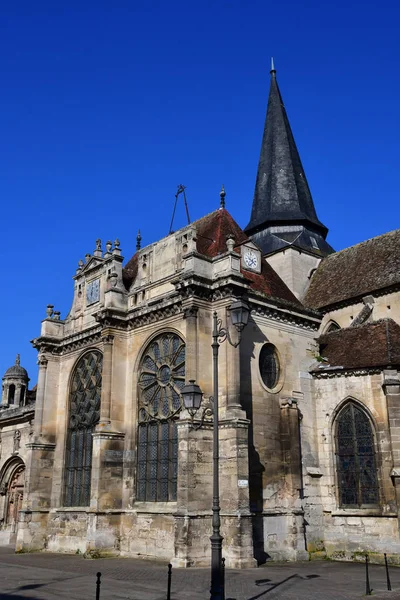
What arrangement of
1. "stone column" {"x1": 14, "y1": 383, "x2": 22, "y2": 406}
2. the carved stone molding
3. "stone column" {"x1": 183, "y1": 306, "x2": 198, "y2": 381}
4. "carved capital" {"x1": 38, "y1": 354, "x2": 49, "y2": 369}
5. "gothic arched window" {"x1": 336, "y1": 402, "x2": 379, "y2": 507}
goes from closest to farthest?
1. "stone column" {"x1": 183, "y1": 306, "x2": 198, "y2": 381}
2. "gothic arched window" {"x1": 336, "y1": 402, "x2": 379, "y2": 507}
3. the carved stone molding
4. "carved capital" {"x1": 38, "y1": 354, "x2": 49, "y2": 369}
5. "stone column" {"x1": 14, "y1": 383, "x2": 22, "y2": 406}

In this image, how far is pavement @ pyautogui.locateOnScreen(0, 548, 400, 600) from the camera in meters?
13.0

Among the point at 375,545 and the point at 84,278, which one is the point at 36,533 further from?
the point at 375,545

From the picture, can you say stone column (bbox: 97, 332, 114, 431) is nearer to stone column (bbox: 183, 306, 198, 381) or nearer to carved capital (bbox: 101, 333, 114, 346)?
carved capital (bbox: 101, 333, 114, 346)

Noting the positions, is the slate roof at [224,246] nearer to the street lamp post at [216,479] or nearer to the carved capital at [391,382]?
the carved capital at [391,382]

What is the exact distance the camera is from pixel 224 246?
78.4 ft

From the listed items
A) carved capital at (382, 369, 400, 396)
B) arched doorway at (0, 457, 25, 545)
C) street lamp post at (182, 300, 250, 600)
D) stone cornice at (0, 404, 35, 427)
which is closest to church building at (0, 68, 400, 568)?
carved capital at (382, 369, 400, 396)

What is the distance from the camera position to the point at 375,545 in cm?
1992

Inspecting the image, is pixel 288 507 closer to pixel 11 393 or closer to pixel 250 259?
pixel 250 259

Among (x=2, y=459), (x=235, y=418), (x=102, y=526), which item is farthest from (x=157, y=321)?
(x=2, y=459)

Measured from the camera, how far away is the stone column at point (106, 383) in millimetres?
22984

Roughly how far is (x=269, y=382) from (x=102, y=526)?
778 centimetres

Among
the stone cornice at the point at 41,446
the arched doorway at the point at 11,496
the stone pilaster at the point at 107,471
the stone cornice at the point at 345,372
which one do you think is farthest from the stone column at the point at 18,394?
the stone cornice at the point at 345,372

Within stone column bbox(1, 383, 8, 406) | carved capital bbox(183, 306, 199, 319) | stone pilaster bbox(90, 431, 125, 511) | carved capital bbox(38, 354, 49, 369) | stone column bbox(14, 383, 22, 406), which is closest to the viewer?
carved capital bbox(183, 306, 199, 319)

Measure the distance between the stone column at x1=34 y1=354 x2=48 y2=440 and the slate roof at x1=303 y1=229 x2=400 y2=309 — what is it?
42.2ft
